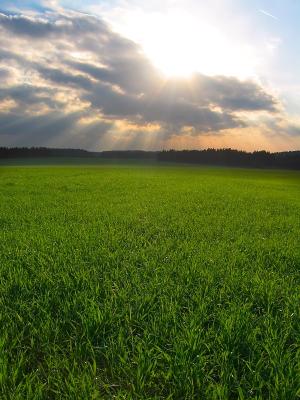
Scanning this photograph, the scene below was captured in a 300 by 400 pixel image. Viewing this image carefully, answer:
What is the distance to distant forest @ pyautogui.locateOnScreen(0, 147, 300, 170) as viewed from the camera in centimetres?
11075

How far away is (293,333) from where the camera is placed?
3863 millimetres

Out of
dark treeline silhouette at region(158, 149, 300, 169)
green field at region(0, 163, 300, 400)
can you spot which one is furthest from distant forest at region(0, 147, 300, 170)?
green field at region(0, 163, 300, 400)

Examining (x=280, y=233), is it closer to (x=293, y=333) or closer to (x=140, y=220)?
(x=140, y=220)

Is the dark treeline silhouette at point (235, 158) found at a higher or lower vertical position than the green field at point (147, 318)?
higher

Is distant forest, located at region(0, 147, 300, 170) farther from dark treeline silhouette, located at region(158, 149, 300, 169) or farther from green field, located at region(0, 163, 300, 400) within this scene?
green field, located at region(0, 163, 300, 400)

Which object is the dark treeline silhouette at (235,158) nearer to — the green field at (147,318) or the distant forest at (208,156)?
the distant forest at (208,156)

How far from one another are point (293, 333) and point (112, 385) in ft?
6.37

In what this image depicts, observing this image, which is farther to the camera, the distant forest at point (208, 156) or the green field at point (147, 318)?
the distant forest at point (208, 156)

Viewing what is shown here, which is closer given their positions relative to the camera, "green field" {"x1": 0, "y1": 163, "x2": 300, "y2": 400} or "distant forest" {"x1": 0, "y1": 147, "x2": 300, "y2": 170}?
"green field" {"x1": 0, "y1": 163, "x2": 300, "y2": 400}

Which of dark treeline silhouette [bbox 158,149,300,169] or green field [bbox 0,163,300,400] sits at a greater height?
dark treeline silhouette [bbox 158,149,300,169]

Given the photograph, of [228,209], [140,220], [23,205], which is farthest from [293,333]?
[23,205]

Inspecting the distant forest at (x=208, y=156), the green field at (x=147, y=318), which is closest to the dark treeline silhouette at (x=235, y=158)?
the distant forest at (x=208, y=156)

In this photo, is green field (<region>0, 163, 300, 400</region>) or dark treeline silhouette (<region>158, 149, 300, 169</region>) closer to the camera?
green field (<region>0, 163, 300, 400</region>)

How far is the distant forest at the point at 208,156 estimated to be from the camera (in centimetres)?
11075
